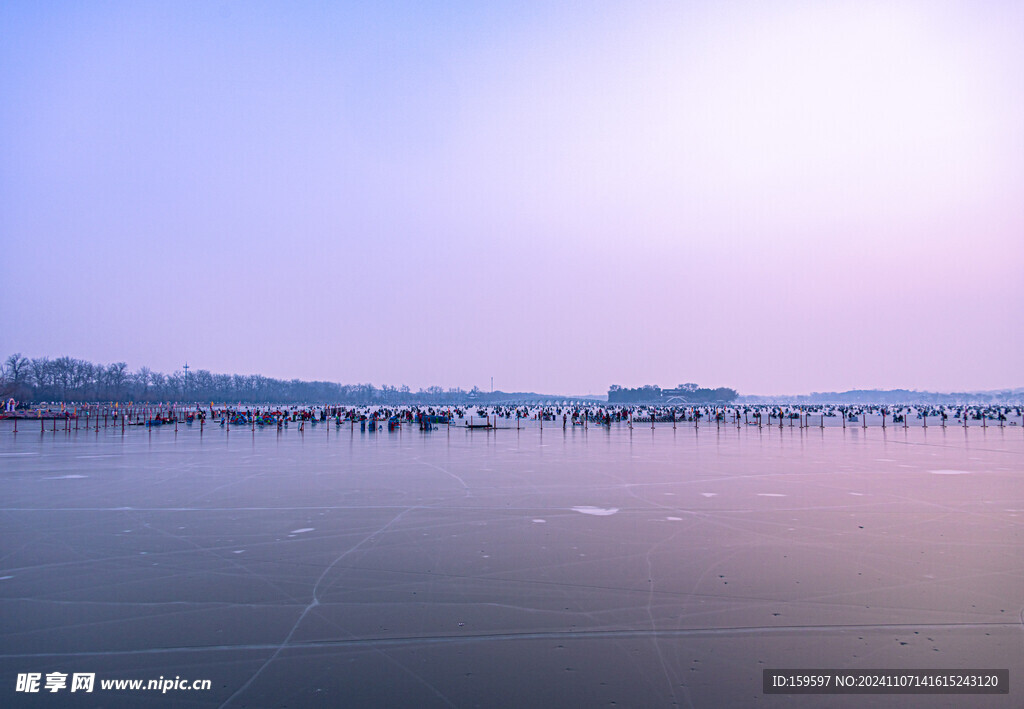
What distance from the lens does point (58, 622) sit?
6883 millimetres

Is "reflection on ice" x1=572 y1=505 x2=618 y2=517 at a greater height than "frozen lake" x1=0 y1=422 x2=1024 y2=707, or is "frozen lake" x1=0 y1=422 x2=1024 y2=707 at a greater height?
"frozen lake" x1=0 y1=422 x2=1024 y2=707

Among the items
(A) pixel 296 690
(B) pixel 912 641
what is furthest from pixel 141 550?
(B) pixel 912 641

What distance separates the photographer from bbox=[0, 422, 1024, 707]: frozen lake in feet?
18.2

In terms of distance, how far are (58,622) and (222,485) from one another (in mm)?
11975

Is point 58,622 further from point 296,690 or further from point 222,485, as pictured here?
point 222,485

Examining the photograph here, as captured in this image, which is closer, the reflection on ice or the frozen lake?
the frozen lake

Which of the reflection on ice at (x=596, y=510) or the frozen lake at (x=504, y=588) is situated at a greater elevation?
the frozen lake at (x=504, y=588)

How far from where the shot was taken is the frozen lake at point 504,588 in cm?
555

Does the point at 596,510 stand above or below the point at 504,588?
below

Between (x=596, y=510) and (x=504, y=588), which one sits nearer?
(x=504, y=588)

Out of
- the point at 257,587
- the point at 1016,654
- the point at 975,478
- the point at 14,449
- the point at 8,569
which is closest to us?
the point at 1016,654

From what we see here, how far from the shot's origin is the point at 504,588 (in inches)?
320

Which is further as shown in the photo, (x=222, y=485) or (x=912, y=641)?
(x=222, y=485)

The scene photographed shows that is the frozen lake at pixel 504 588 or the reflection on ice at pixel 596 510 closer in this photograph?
the frozen lake at pixel 504 588
